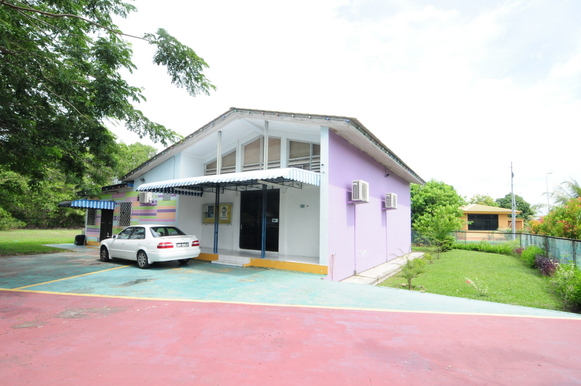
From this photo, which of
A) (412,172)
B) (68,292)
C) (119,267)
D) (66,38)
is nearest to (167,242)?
(119,267)

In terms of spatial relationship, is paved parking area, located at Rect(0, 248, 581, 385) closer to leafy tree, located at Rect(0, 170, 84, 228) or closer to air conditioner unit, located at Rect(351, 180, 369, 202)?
air conditioner unit, located at Rect(351, 180, 369, 202)

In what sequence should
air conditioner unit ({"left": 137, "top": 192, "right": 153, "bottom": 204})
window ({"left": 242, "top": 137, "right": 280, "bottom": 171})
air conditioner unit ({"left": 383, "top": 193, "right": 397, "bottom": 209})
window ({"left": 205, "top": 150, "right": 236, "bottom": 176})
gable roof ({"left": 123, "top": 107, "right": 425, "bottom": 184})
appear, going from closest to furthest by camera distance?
gable roof ({"left": 123, "top": 107, "right": 425, "bottom": 184}), window ({"left": 242, "top": 137, "right": 280, "bottom": 171}), window ({"left": 205, "top": 150, "right": 236, "bottom": 176}), air conditioner unit ({"left": 383, "top": 193, "right": 397, "bottom": 209}), air conditioner unit ({"left": 137, "top": 192, "right": 153, "bottom": 204})

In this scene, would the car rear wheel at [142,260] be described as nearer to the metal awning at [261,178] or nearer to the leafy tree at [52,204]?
the metal awning at [261,178]

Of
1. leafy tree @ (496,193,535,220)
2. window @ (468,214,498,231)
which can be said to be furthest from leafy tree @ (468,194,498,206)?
window @ (468,214,498,231)

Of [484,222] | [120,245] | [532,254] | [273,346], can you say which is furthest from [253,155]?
[484,222]

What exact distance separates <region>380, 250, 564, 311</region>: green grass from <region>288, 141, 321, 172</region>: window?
4.69m

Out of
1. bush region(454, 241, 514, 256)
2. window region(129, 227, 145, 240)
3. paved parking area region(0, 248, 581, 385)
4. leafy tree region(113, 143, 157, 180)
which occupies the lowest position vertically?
bush region(454, 241, 514, 256)

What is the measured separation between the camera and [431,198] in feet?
82.5

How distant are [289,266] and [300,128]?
4489 millimetres

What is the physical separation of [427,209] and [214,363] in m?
24.5

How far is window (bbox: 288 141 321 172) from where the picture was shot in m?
10.3

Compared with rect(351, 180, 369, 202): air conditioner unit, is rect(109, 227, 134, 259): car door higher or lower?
lower

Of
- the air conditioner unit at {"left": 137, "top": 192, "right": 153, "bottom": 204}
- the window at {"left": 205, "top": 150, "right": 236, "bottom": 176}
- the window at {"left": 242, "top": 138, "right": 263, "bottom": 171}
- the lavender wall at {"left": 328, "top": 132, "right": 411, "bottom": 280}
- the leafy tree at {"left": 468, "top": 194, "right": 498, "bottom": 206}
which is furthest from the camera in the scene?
the leafy tree at {"left": 468, "top": 194, "right": 498, "bottom": 206}

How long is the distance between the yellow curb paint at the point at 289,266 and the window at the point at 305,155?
332 centimetres
